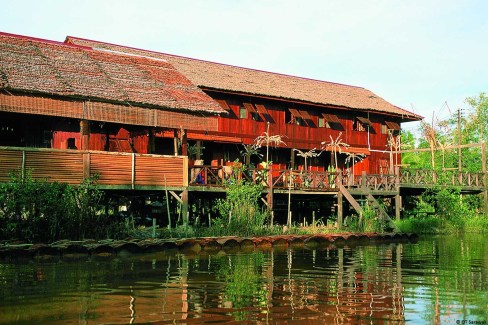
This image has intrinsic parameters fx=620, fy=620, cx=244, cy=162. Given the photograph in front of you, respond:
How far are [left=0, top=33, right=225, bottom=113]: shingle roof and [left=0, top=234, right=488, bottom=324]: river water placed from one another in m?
6.15

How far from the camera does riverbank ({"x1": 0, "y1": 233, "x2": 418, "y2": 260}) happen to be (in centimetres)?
1575

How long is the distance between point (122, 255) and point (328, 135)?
1981cm

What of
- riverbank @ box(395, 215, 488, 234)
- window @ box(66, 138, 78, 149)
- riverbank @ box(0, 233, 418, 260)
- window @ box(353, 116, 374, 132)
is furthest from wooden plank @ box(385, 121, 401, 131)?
window @ box(66, 138, 78, 149)

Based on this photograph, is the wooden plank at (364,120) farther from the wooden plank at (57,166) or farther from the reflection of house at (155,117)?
the wooden plank at (57,166)

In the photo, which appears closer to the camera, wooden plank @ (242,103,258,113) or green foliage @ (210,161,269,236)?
green foliage @ (210,161,269,236)

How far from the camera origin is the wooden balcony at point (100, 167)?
61.0 ft

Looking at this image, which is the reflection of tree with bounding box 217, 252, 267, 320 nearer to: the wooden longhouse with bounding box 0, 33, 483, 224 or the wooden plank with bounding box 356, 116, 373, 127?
the wooden longhouse with bounding box 0, 33, 483, 224

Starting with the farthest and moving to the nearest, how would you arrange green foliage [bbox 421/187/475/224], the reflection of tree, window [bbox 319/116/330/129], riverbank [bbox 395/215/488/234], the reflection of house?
window [bbox 319/116/330/129]
green foliage [bbox 421/187/475/224]
riverbank [bbox 395/215/488/234]
the reflection of house
the reflection of tree

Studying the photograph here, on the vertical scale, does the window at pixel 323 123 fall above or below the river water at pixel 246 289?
above

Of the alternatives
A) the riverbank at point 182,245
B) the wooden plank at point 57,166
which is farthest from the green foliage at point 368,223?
the wooden plank at point 57,166

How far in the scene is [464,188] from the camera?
3366 cm

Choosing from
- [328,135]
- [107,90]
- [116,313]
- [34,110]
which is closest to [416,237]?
[328,135]

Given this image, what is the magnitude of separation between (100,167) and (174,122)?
10.2ft

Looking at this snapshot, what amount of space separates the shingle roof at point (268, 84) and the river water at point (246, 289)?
48.8 feet
